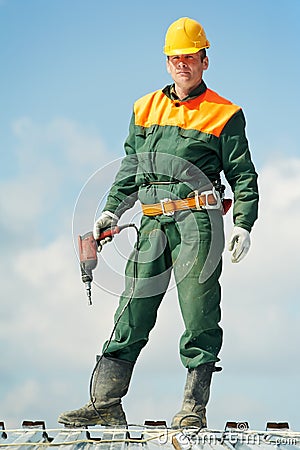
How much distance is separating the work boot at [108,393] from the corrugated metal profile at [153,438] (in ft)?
0.42

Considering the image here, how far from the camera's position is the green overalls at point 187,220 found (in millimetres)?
4867

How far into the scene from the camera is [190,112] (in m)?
4.97

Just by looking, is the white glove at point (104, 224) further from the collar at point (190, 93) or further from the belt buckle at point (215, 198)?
the collar at point (190, 93)

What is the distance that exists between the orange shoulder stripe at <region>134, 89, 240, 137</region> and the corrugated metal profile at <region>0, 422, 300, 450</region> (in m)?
1.62

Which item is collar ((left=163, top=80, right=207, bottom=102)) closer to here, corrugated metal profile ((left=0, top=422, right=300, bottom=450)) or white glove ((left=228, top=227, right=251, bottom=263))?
white glove ((left=228, top=227, right=251, bottom=263))

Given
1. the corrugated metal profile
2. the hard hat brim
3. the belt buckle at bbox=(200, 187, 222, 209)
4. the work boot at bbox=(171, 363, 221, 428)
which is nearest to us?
the corrugated metal profile

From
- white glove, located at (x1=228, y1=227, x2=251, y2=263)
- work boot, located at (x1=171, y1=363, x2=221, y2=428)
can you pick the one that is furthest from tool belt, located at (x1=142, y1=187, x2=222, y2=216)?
work boot, located at (x1=171, y1=363, x2=221, y2=428)

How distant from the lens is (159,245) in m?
4.97

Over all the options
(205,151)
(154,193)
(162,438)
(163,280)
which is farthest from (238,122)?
(162,438)

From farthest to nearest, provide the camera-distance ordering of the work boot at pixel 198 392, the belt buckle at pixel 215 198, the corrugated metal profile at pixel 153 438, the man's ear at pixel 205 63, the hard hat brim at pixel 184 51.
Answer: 1. the man's ear at pixel 205 63
2. the hard hat brim at pixel 184 51
3. the belt buckle at pixel 215 198
4. the work boot at pixel 198 392
5. the corrugated metal profile at pixel 153 438

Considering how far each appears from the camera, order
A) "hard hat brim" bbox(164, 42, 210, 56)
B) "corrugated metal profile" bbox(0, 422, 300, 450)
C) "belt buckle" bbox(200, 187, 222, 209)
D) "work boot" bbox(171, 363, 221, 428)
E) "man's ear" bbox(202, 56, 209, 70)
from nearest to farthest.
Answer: "corrugated metal profile" bbox(0, 422, 300, 450) → "work boot" bbox(171, 363, 221, 428) → "belt buckle" bbox(200, 187, 222, 209) → "hard hat brim" bbox(164, 42, 210, 56) → "man's ear" bbox(202, 56, 209, 70)

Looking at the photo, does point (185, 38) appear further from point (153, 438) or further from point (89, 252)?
point (153, 438)

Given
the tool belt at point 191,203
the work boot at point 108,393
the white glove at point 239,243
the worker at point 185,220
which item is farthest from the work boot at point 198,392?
the tool belt at point 191,203

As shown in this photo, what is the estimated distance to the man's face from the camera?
5043 millimetres
